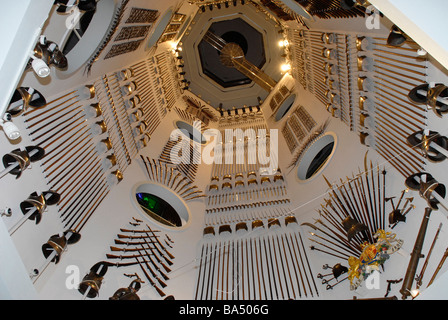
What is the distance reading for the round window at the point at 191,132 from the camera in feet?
39.0

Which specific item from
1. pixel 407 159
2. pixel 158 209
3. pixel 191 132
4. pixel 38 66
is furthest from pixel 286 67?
pixel 38 66

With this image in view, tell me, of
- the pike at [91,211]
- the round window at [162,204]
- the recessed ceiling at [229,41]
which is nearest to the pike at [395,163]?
the round window at [162,204]

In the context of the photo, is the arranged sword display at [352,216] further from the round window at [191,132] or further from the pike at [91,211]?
the round window at [191,132]

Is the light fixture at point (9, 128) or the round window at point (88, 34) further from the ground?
the round window at point (88, 34)

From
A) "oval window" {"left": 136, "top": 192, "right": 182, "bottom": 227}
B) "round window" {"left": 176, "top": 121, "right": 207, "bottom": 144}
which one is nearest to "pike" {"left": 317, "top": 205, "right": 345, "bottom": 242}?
"oval window" {"left": 136, "top": 192, "right": 182, "bottom": 227}

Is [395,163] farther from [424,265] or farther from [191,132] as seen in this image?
[191,132]

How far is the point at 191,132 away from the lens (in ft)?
41.1

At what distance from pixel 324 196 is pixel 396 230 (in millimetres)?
2118

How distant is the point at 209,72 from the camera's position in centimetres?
1666

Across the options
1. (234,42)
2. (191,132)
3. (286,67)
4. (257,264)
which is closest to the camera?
(257,264)

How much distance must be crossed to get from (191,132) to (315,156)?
18.6 feet

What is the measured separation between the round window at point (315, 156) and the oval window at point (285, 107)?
150 inches

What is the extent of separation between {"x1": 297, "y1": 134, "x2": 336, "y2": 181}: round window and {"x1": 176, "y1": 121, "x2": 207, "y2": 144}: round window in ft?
16.1

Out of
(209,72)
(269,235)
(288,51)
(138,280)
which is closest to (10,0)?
(138,280)
